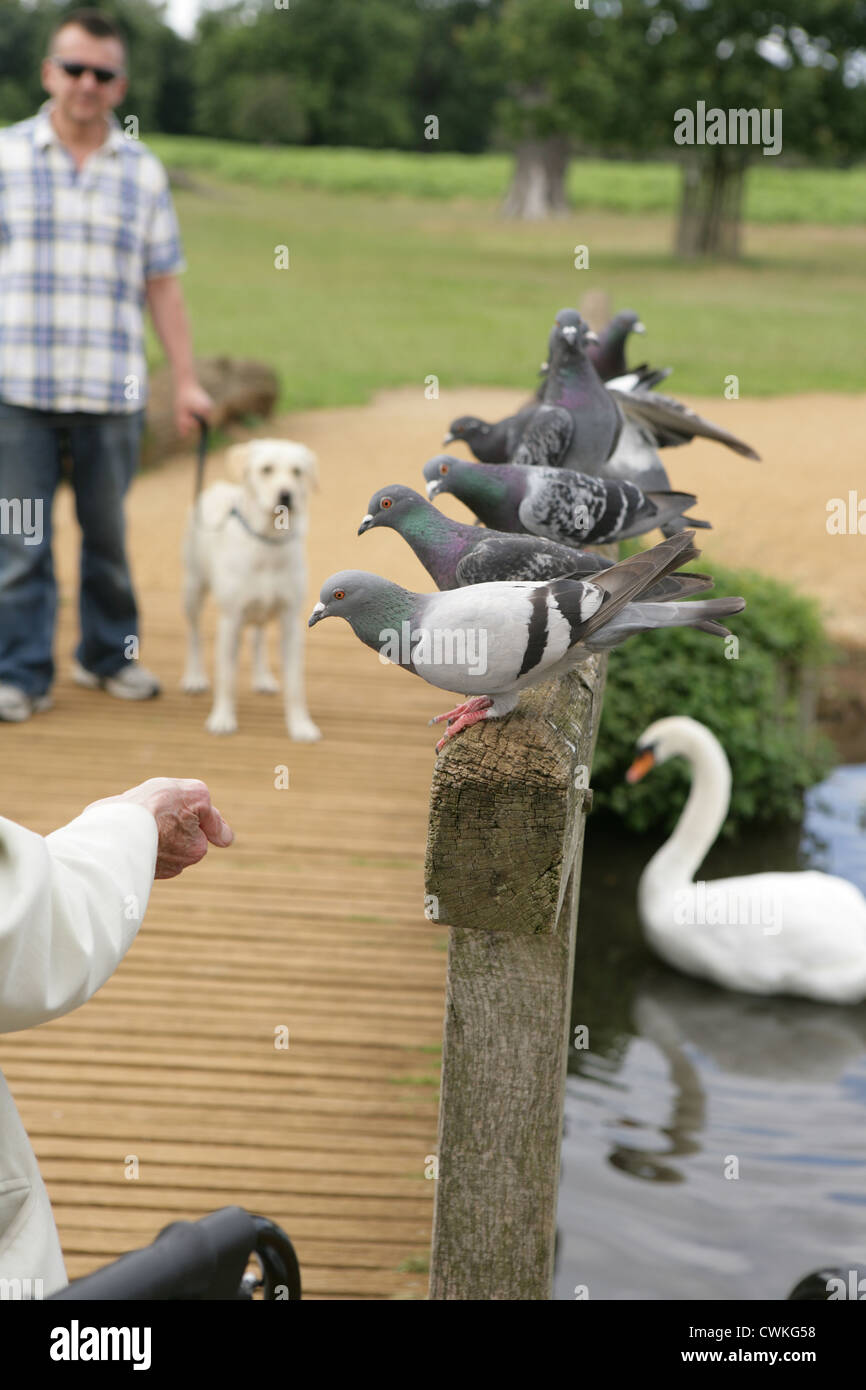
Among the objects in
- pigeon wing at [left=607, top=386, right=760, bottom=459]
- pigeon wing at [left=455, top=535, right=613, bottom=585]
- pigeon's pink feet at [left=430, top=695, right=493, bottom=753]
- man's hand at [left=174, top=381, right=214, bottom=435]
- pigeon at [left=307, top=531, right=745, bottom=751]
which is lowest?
pigeon's pink feet at [left=430, top=695, right=493, bottom=753]

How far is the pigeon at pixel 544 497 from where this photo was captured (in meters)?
2.79

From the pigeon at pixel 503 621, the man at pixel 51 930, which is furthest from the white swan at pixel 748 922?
the man at pixel 51 930

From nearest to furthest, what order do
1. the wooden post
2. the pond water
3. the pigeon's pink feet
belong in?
the wooden post, the pigeon's pink feet, the pond water

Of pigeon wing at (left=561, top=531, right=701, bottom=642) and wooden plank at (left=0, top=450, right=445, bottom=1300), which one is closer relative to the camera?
pigeon wing at (left=561, top=531, right=701, bottom=642)

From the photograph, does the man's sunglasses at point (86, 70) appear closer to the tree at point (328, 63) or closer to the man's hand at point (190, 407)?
the man's hand at point (190, 407)

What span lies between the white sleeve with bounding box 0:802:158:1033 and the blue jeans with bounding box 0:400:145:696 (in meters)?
3.81

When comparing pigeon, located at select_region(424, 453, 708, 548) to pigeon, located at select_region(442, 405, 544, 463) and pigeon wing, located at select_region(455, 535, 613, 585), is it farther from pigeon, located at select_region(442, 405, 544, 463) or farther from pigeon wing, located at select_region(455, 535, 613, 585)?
pigeon, located at select_region(442, 405, 544, 463)

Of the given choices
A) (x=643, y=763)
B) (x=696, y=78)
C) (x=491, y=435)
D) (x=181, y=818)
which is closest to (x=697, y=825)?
(x=643, y=763)

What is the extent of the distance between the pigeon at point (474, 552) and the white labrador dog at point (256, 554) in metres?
2.70

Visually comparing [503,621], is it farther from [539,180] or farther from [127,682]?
[539,180]

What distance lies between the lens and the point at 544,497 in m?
2.81

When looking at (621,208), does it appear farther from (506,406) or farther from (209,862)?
(209,862)

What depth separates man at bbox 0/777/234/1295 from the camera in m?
1.44

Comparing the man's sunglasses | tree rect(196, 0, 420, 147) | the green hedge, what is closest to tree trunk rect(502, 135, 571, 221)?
tree rect(196, 0, 420, 147)
